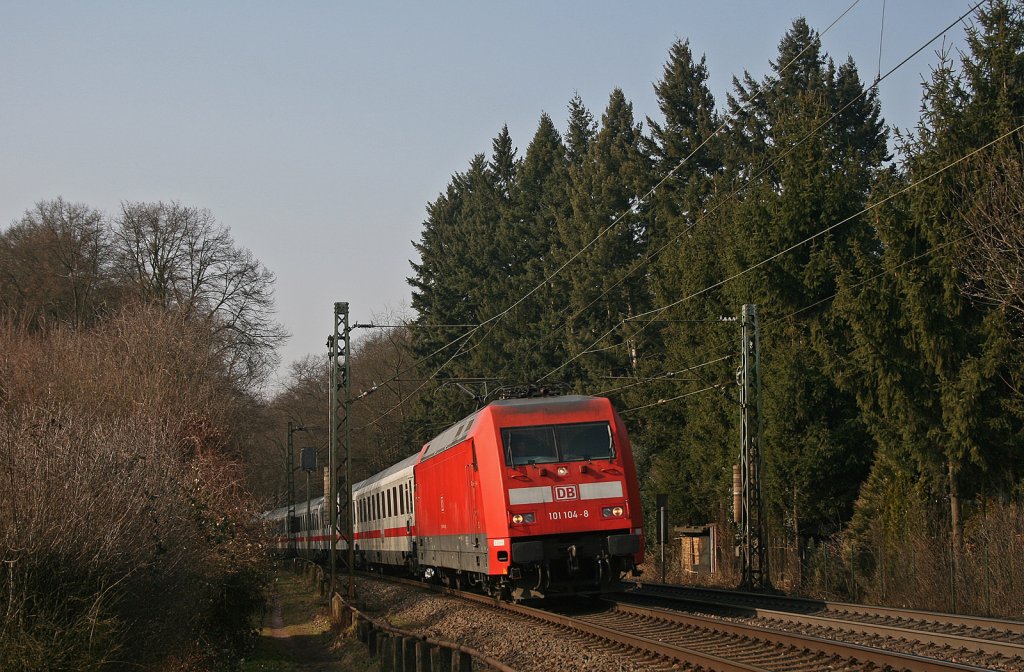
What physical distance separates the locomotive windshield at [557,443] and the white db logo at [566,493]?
44 centimetres

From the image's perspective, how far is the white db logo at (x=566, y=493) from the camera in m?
16.2

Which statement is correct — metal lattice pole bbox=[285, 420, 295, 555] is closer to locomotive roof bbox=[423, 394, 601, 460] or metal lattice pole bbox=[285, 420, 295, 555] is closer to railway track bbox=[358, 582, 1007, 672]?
locomotive roof bbox=[423, 394, 601, 460]

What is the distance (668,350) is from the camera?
3822cm

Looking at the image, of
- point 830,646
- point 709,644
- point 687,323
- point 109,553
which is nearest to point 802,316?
point 687,323

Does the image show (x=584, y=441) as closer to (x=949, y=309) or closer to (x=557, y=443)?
(x=557, y=443)

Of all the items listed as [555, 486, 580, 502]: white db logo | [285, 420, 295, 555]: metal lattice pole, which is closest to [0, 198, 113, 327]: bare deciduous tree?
[285, 420, 295, 555]: metal lattice pole

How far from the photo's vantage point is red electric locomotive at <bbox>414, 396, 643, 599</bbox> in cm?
1598

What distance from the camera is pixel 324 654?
1847 centimetres

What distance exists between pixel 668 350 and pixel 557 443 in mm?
22230

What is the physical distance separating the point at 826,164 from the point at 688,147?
13.9 metres

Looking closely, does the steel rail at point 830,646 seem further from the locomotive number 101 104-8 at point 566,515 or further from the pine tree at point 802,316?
the pine tree at point 802,316

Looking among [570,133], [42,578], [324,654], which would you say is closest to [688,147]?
[570,133]

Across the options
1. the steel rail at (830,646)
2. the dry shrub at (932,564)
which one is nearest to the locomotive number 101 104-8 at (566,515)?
the steel rail at (830,646)

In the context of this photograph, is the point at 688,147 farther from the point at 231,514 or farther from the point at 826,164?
the point at 231,514
